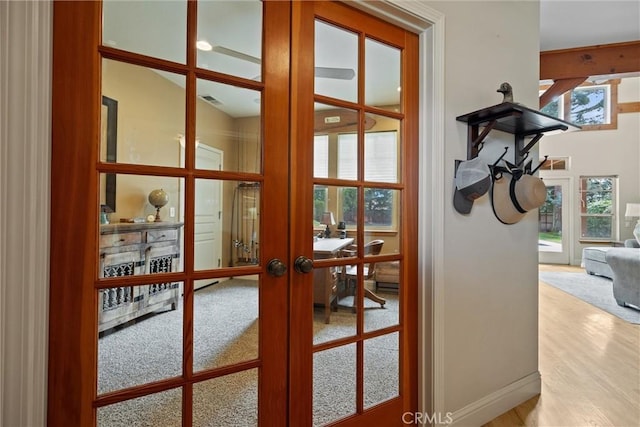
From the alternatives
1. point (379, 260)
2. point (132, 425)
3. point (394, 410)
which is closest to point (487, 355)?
point (394, 410)

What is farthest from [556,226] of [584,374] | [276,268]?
[276,268]

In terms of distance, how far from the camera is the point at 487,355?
1673 millimetres

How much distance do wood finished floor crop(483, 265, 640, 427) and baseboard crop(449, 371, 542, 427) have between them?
3 centimetres

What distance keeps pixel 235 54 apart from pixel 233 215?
61 cm

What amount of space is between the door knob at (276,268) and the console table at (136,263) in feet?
1.07

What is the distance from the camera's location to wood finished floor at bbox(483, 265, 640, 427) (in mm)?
1710

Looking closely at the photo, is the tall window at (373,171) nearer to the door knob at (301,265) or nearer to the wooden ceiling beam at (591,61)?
the door knob at (301,265)

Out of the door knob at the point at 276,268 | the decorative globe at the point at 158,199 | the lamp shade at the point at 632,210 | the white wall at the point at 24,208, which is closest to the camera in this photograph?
the white wall at the point at 24,208

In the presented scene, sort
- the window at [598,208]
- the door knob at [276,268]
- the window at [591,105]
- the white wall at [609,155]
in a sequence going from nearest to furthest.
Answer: the door knob at [276,268] → the white wall at [609,155] → the window at [598,208] → the window at [591,105]

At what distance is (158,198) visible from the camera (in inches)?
41.2

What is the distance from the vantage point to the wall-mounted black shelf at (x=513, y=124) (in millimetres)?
1453

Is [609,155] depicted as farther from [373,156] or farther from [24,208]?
[24,208]

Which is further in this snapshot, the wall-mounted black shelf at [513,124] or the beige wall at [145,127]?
the wall-mounted black shelf at [513,124]

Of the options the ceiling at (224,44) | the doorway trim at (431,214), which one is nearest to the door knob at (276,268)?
the ceiling at (224,44)
